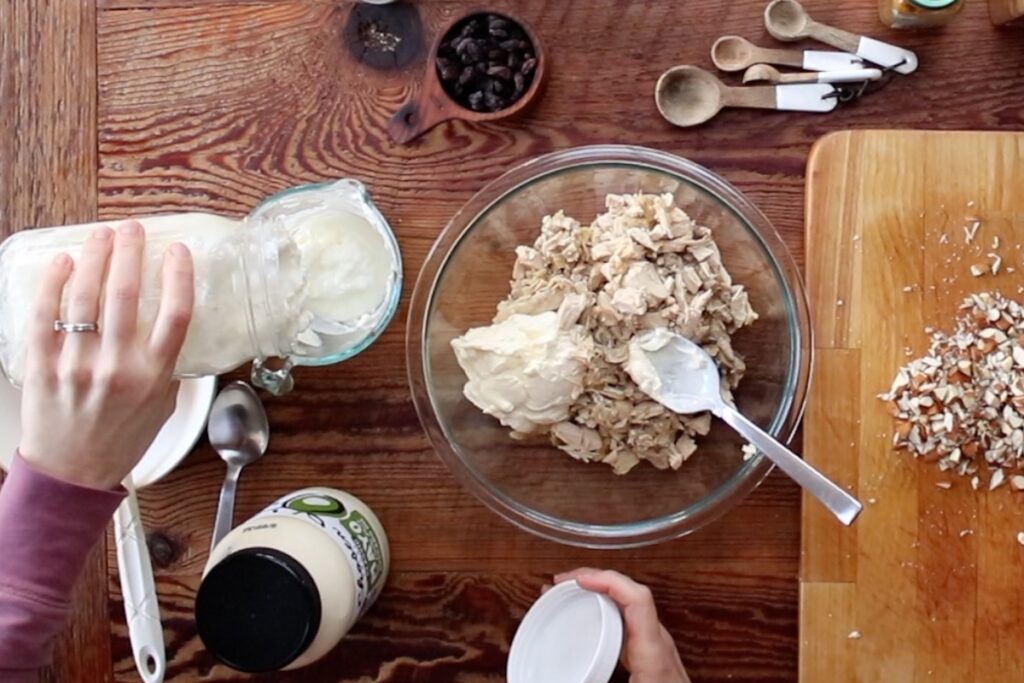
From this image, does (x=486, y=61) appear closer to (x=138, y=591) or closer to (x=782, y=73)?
(x=782, y=73)

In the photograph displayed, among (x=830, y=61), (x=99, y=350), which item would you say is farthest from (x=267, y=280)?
(x=830, y=61)

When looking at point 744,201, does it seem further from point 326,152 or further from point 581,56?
point 326,152

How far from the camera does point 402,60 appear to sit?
1023mm

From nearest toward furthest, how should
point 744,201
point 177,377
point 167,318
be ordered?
point 167,318 → point 177,377 → point 744,201

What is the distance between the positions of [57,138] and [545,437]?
0.64 m

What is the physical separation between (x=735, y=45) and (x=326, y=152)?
454mm

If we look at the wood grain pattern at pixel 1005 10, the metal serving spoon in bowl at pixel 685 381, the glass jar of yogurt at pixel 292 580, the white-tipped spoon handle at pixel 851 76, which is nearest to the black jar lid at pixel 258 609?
the glass jar of yogurt at pixel 292 580

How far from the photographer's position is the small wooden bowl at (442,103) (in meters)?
0.96

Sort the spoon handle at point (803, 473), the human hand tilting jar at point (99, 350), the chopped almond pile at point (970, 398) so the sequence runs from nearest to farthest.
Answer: the human hand tilting jar at point (99, 350), the spoon handle at point (803, 473), the chopped almond pile at point (970, 398)

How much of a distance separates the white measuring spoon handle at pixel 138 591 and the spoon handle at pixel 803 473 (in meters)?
0.62

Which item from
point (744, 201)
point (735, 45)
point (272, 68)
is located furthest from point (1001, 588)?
point (272, 68)

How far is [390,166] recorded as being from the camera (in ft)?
3.34

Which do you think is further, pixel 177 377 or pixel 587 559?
pixel 587 559

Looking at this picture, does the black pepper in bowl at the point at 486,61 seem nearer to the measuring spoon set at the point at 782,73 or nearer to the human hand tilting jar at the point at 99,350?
the measuring spoon set at the point at 782,73
